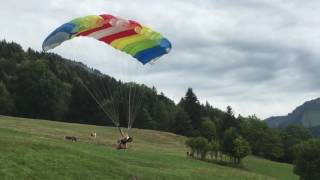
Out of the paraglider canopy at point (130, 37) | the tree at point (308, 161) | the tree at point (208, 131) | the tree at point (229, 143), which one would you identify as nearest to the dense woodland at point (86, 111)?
the tree at point (208, 131)

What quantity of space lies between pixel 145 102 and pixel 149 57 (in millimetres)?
111395

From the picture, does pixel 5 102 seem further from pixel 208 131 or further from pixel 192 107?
pixel 192 107

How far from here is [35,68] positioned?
115 metres

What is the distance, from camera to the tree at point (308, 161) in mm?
60875

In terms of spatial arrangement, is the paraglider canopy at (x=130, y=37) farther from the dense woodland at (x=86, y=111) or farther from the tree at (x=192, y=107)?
the tree at (x=192, y=107)

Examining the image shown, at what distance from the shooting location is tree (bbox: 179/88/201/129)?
407 ft

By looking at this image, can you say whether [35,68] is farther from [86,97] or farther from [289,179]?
[289,179]

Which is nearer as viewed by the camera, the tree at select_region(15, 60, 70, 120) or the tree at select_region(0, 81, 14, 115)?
the tree at select_region(0, 81, 14, 115)

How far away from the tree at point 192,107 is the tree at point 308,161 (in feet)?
197

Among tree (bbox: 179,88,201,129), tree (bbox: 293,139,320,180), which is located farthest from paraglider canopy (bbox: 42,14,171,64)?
tree (bbox: 179,88,201,129)

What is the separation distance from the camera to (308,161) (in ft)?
204

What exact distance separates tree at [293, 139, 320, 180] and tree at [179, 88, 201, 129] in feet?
197

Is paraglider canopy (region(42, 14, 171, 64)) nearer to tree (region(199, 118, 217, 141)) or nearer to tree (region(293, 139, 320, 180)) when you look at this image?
tree (region(293, 139, 320, 180))

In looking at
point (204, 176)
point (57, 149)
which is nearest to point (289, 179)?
point (204, 176)
